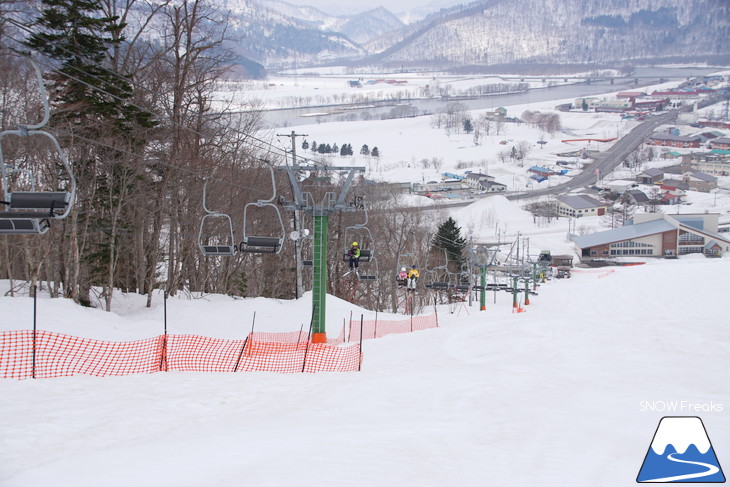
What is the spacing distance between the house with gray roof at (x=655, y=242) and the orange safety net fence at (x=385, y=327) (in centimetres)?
4462

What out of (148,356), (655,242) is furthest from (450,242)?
(655,242)

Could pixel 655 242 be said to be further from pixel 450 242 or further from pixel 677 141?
pixel 677 141

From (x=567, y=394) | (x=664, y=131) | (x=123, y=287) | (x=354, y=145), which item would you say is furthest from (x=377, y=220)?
(x=664, y=131)

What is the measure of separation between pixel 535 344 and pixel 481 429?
415 inches

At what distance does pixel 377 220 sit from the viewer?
4050cm

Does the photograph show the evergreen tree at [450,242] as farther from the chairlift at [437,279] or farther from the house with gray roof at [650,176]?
the house with gray roof at [650,176]

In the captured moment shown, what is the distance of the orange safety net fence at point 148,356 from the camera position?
11.6m

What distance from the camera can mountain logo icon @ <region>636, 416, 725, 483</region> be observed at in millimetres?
7027

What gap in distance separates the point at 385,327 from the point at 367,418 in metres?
15.4

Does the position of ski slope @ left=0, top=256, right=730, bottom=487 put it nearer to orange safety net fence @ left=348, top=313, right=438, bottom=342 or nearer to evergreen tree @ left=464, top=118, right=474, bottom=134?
orange safety net fence @ left=348, top=313, right=438, bottom=342

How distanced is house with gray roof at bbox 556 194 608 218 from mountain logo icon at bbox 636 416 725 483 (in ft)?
262

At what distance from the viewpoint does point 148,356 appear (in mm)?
13344

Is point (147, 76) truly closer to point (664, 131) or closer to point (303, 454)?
point (303, 454)

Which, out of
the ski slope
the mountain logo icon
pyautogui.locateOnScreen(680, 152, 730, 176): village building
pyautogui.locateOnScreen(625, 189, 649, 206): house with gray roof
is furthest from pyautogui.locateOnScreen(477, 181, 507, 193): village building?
the mountain logo icon
